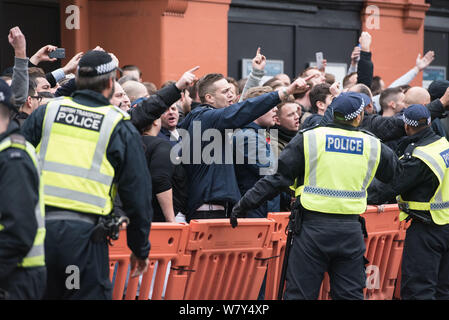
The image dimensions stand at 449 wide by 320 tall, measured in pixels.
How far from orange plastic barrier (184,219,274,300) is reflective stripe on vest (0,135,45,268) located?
2070mm

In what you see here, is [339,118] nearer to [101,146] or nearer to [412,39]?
[101,146]

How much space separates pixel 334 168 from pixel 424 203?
1.44 meters

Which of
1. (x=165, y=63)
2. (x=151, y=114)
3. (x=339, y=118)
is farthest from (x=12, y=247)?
(x=165, y=63)

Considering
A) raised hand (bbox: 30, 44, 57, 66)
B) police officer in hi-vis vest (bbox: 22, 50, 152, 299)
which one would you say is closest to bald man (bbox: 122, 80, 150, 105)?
raised hand (bbox: 30, 44, 57, 66)

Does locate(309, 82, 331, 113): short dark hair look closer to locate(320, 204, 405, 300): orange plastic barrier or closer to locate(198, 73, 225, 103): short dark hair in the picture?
locate(320, 204, 405, 300): orange plastic barrier

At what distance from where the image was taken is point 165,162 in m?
6.18

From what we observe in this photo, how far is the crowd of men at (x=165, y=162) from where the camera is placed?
4.12 m

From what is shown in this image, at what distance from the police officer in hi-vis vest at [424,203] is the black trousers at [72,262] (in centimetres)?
319

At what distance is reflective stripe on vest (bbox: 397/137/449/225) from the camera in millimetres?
6793

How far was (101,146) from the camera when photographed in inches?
177

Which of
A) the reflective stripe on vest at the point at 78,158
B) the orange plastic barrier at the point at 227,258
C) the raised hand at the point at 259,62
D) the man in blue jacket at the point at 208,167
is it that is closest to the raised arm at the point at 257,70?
the raised hand at the point at 259,62

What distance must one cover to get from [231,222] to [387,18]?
9.19m

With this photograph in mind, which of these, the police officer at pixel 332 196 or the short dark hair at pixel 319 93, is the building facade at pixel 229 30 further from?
the police officer at pixel 332 196

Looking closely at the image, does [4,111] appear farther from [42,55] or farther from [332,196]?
[42,55]
